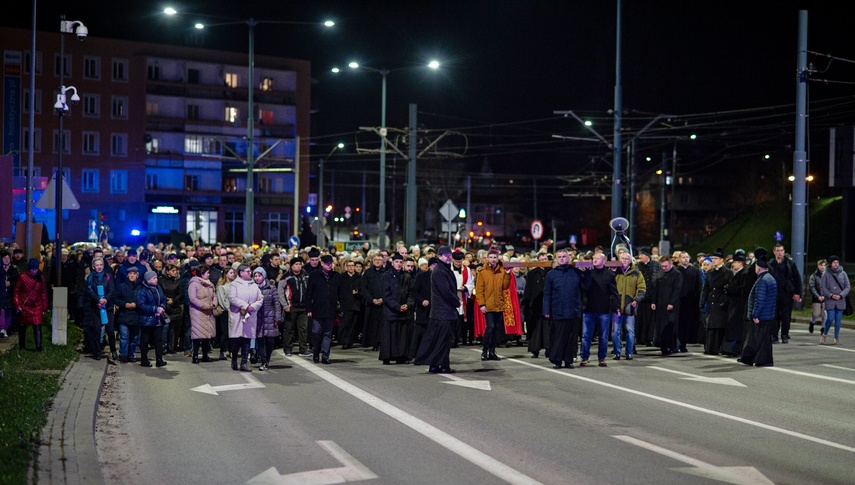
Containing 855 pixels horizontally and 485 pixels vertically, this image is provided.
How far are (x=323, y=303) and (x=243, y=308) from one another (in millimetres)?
1732

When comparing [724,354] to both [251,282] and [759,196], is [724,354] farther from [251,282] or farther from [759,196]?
[759,196]

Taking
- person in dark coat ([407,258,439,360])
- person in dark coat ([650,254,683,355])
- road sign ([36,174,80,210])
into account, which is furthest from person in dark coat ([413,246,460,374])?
road sign ([36,174,80,210])

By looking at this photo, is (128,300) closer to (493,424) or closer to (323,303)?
(323,303)

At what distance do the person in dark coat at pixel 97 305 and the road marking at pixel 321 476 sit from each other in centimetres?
963

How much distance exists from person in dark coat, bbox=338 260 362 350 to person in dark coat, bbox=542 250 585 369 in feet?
17.2

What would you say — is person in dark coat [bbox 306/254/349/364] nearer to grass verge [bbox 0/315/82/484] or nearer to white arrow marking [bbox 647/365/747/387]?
grass verge [bbox 0/315/82/484]

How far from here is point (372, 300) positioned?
19828 mm

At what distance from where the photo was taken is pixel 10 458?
8297 mm

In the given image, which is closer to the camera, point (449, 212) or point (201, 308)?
point (201, 308)

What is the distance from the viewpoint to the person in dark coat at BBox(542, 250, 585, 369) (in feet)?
55.4

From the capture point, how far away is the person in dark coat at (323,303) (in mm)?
17969

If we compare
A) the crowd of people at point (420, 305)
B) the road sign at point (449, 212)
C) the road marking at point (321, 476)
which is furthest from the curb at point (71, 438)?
the road sign at point (449, 212)

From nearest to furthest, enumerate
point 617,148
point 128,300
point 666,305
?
point 128,300 → point 666,305 → point 617,148

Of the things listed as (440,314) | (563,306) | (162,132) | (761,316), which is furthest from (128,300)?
(162,132)
